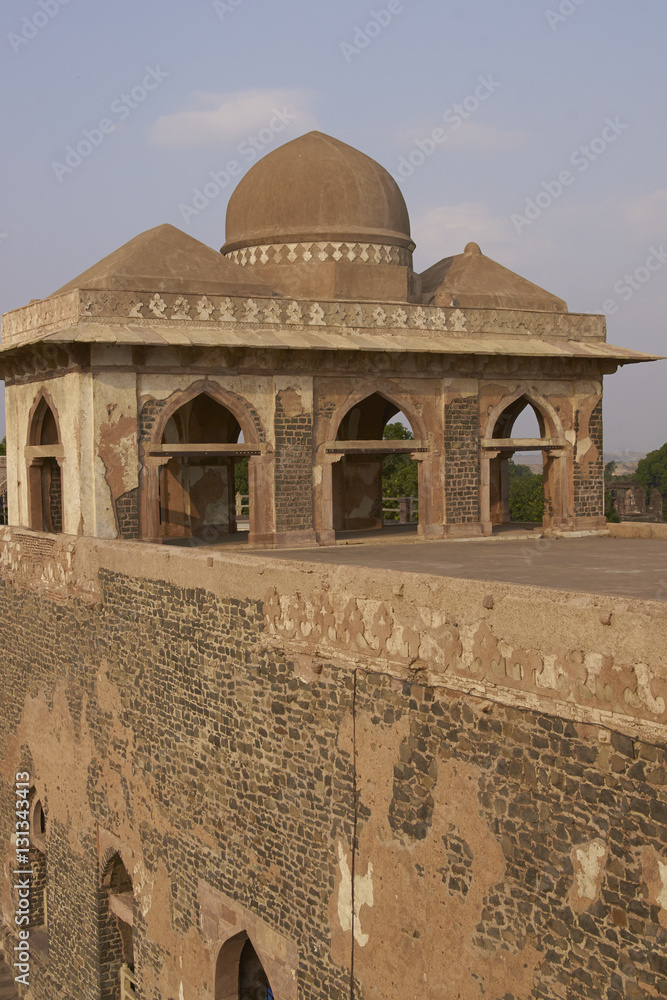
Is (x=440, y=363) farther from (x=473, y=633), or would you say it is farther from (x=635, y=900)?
(x=635, y=900)

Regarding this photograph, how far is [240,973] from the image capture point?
8453mm

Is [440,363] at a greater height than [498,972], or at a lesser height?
greater

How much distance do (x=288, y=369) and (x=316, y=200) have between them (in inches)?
109

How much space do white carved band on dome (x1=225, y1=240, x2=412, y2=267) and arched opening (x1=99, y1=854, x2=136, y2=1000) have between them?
8.29m

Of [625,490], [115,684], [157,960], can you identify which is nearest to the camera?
[157,960]

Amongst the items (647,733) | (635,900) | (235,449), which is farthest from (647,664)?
(235,449)

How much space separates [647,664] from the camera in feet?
15.4

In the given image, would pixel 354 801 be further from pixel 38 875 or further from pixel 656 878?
pixel 38 875

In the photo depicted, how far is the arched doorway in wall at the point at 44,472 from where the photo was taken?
13625 millimetres

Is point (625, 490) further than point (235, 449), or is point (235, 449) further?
point (625, 490)

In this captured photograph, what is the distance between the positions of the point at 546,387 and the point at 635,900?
10.8 metres

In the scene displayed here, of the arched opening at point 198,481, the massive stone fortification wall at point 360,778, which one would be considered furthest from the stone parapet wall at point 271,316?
the massive stone fortification wall at point 360,778

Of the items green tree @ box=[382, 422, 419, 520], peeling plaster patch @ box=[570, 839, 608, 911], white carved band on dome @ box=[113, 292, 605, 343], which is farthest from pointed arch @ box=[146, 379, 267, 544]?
green tree @ box=[382, 422, 419, 520]

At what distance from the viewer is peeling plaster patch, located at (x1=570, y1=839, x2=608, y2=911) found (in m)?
4.93
